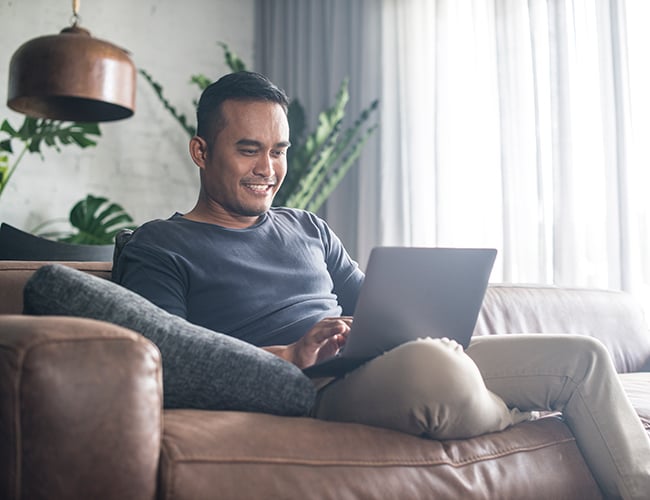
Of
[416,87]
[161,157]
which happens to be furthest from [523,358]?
[161,157]

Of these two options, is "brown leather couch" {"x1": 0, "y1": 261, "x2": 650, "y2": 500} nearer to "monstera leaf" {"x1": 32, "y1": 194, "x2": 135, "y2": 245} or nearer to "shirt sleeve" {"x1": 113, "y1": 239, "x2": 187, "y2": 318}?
"shirt sleeve" {"x1": 113, "y1": 239, "x2": 187, "y2": 318}

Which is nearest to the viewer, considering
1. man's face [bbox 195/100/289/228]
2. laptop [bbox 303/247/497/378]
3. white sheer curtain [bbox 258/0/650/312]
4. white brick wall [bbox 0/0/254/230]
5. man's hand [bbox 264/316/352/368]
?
laptop [bbox 303/247/497/378]

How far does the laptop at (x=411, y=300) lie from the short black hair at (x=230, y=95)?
730 mm

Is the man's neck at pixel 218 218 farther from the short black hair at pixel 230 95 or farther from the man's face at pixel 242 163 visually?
the short black hair at pixel 230 95

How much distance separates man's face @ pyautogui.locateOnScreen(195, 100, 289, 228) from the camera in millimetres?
1871

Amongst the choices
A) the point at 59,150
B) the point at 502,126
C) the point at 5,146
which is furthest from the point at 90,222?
the point at 502,126

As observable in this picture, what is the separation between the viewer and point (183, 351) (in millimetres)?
1198

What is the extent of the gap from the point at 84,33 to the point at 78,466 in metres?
1.62

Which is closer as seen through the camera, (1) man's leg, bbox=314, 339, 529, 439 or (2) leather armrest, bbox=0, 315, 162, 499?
(2) leather armrest, bbox=0, 315, 162, 499

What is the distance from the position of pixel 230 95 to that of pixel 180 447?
104cm

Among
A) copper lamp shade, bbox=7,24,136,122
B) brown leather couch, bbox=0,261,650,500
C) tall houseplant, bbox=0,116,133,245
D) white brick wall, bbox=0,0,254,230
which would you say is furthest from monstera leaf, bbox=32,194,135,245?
brown leather couch, bbox=0,261,650,500

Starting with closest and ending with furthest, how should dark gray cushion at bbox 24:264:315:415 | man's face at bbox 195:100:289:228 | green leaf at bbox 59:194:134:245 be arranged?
dark gray cushion at bbox 24:264:315:415
man's face at bbox 195:100:289:228
green leaf at bbox 59:194:134:245

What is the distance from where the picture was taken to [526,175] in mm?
3232

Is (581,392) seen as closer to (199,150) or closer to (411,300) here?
(411,300)
